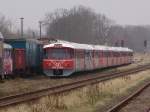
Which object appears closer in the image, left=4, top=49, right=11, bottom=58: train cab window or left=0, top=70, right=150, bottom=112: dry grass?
left=0, top=70, right=150, bottom=112: dry grass

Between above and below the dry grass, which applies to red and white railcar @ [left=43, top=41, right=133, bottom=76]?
above

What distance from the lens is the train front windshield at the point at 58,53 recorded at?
39312mm

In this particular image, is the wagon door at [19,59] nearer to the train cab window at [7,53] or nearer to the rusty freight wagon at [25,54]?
the rusty freight wagon at [25,54]

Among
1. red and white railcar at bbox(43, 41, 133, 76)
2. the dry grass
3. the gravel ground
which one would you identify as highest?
red and white railcar at bbox(43, 41, 133, 76)


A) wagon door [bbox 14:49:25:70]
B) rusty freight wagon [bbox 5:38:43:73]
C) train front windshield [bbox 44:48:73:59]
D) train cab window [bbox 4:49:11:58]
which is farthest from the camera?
train front windshield [bbox 44:48:73:59]

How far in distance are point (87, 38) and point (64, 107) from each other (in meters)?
116

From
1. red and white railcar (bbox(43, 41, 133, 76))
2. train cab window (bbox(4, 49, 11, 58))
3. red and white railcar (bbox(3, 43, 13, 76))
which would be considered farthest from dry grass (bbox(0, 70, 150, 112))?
red and white railcar (bbox(43, 41, 133, 76))

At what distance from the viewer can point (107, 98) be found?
Answer: 21609 mm

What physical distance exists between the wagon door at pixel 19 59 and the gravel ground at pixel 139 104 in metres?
14.0

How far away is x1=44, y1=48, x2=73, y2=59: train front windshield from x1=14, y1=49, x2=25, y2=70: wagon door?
2920 mm

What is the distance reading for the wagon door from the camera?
36062 mm

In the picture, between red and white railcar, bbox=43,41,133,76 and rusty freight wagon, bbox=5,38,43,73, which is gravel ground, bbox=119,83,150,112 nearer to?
rusty freight wagon, bbox=5,38,43,73

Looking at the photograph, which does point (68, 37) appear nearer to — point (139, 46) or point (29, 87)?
point (139, 46)

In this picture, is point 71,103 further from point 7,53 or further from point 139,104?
point 7,53
